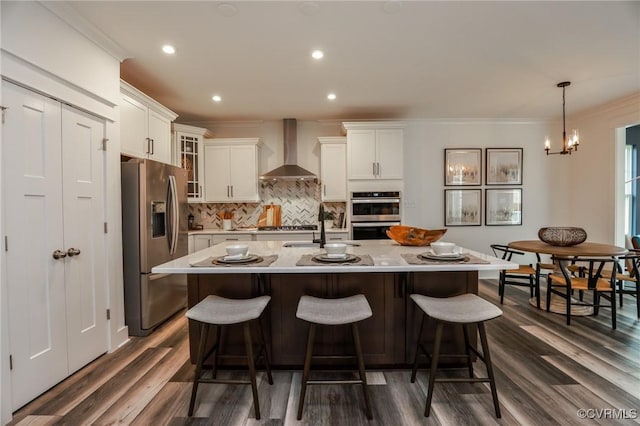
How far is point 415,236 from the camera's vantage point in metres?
2.65

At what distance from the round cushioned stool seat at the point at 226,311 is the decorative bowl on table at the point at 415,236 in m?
1.34

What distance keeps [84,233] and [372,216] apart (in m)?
3.30

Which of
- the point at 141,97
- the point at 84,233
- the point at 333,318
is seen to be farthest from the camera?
the point at 141,97

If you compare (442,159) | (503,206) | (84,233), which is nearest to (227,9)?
(84,233)

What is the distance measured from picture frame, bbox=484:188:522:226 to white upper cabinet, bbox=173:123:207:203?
15.2ft

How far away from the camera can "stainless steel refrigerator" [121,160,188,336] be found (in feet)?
9.39

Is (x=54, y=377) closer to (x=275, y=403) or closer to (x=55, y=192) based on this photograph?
(x=55, y=192)

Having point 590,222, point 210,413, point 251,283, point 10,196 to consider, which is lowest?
point 210,413

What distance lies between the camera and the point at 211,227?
5.03 m

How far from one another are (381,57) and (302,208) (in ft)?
9.02

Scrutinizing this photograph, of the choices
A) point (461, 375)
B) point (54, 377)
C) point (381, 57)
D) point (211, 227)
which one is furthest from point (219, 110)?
point (461, 375)

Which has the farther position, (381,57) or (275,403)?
(381,57)

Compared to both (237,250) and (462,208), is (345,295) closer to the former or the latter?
(237,250)

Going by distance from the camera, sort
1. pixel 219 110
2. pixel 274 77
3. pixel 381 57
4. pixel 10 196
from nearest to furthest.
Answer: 1. pixel 10 196
2. pixel 381 57
3. pixel 274 77
4. pixel 219 110
